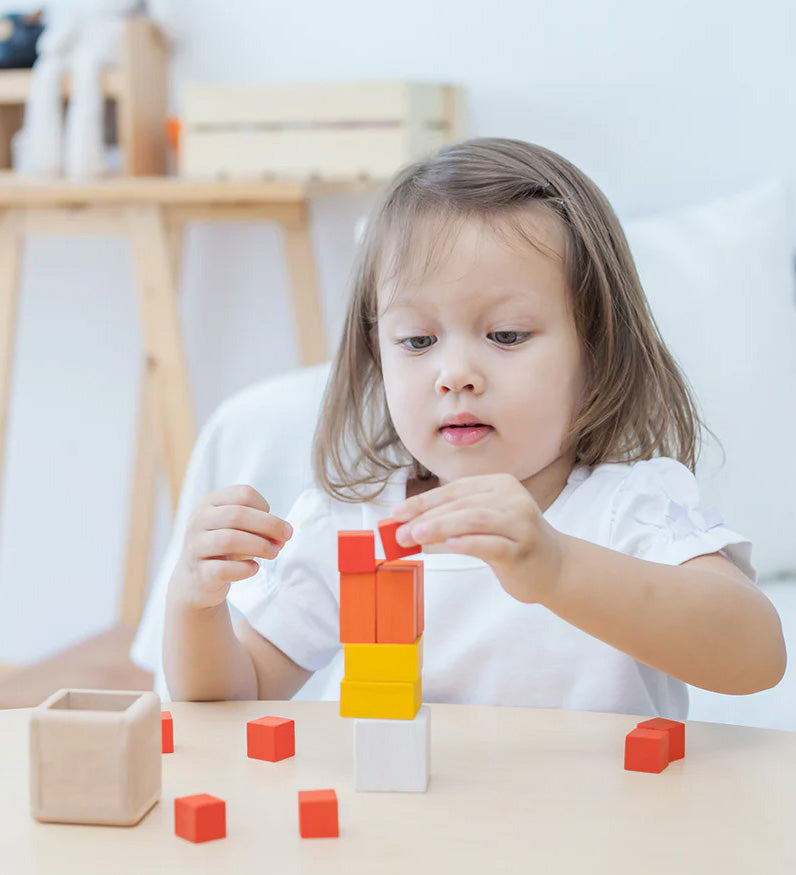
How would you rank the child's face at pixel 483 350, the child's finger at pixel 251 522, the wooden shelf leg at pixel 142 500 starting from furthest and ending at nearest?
the wooden shelf leg at pixel 142 500 < the child's face at pixel 483 350 < the child's finger at pixel 251 522

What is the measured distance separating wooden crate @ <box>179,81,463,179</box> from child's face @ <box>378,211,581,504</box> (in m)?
1.14

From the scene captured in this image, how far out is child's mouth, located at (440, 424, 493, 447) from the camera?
0.98m

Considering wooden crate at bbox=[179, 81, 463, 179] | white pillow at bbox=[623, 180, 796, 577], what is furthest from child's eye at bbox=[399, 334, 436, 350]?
wooden crate at bbox=[179, 81, 463, 179]

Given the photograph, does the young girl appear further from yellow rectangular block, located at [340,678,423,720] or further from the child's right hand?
yellow rectangular block, located at [340,678,423,720]

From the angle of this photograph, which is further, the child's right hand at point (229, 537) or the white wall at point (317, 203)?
the white wall at point (317, 203)

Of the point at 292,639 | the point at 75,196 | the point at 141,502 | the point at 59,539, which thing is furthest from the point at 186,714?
the point at 59,539

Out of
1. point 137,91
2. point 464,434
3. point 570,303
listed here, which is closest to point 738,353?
point 570,303

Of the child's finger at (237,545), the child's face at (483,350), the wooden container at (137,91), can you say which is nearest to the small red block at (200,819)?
the child's finger at (237,545)

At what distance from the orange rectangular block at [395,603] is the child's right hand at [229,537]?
0.52ft

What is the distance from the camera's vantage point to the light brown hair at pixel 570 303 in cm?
103

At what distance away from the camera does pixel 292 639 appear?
41.6 inches

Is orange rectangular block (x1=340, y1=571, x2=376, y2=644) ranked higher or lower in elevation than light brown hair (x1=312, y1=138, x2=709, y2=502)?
lower

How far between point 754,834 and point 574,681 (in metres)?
0.40

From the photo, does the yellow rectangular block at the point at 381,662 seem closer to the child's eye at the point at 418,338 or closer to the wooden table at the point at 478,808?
the wooden table at the point at 478,808
